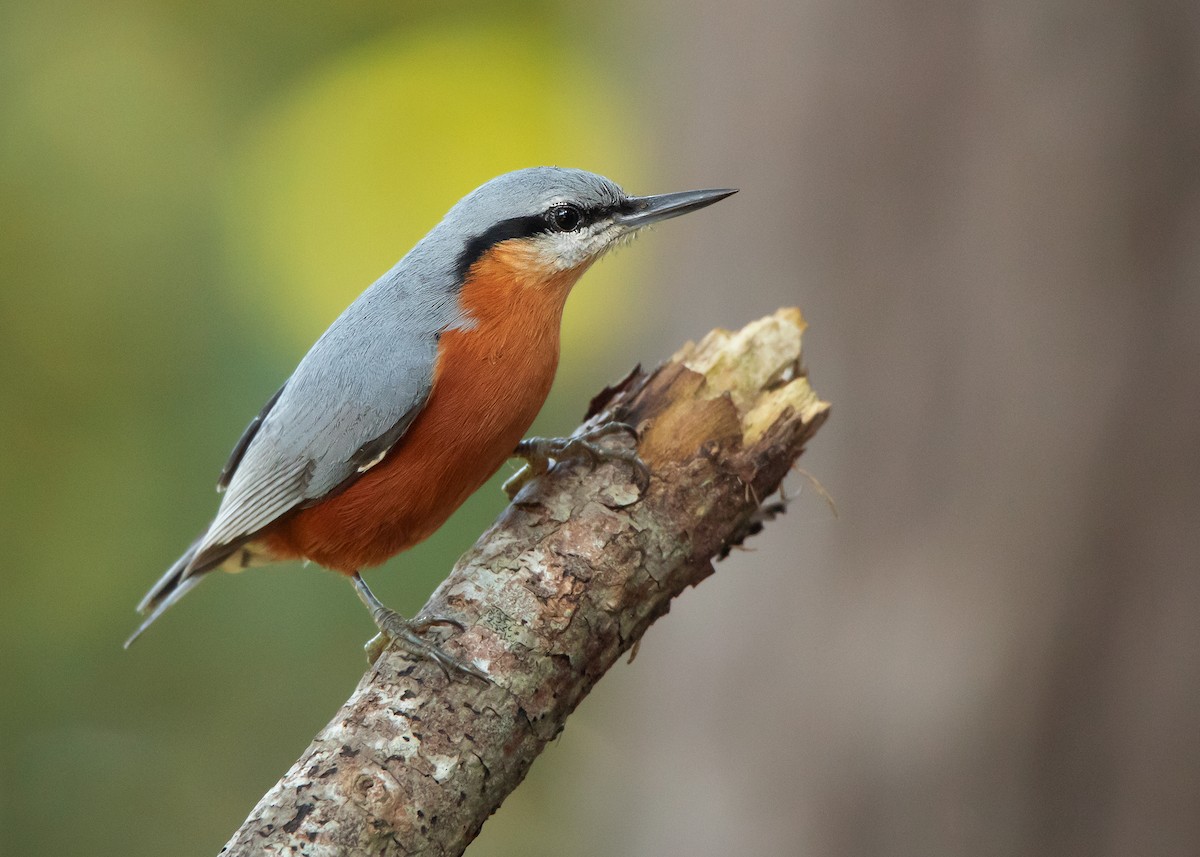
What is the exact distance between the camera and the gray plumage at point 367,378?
10.4 ft

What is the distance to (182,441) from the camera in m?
5.91

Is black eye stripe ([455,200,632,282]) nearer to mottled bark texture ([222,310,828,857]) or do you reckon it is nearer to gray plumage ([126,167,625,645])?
gray plumage ([126,167,625,645])

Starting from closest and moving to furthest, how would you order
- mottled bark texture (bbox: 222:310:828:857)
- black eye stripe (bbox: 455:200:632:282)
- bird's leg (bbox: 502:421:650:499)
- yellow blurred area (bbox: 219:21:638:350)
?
mottled bark texture (bbox: 222:310:828:857) < bird's leg (bbox: 502:421:650:499) < black eye stripe (bbox: 455:200:632:282) < yellow blurred area (bbox: 219:21:638:350)

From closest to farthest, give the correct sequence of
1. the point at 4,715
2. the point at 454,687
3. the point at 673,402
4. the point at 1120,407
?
1. the point at 454,687
2. the point at 673,402
3. the point at 1120,407
4. the point at 4,715

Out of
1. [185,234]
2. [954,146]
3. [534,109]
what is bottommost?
[185,234]

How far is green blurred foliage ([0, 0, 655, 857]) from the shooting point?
576cm

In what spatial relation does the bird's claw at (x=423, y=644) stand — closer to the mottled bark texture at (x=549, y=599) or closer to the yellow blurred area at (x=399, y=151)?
the mottled bark texture at (x=549, y=599)

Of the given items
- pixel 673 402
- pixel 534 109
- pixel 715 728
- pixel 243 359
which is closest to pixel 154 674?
pixel 243 359

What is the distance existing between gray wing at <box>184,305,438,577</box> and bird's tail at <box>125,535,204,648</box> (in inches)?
1.3

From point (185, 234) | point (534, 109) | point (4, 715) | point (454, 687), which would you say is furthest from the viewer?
point (534, 109)

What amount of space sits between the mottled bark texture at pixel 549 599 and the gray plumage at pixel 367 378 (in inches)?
20.8

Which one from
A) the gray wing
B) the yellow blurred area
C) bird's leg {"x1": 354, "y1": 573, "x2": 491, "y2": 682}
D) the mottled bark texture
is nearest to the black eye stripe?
the gray wing

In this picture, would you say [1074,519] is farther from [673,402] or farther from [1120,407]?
[673,402]

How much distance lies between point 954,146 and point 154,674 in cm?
497
